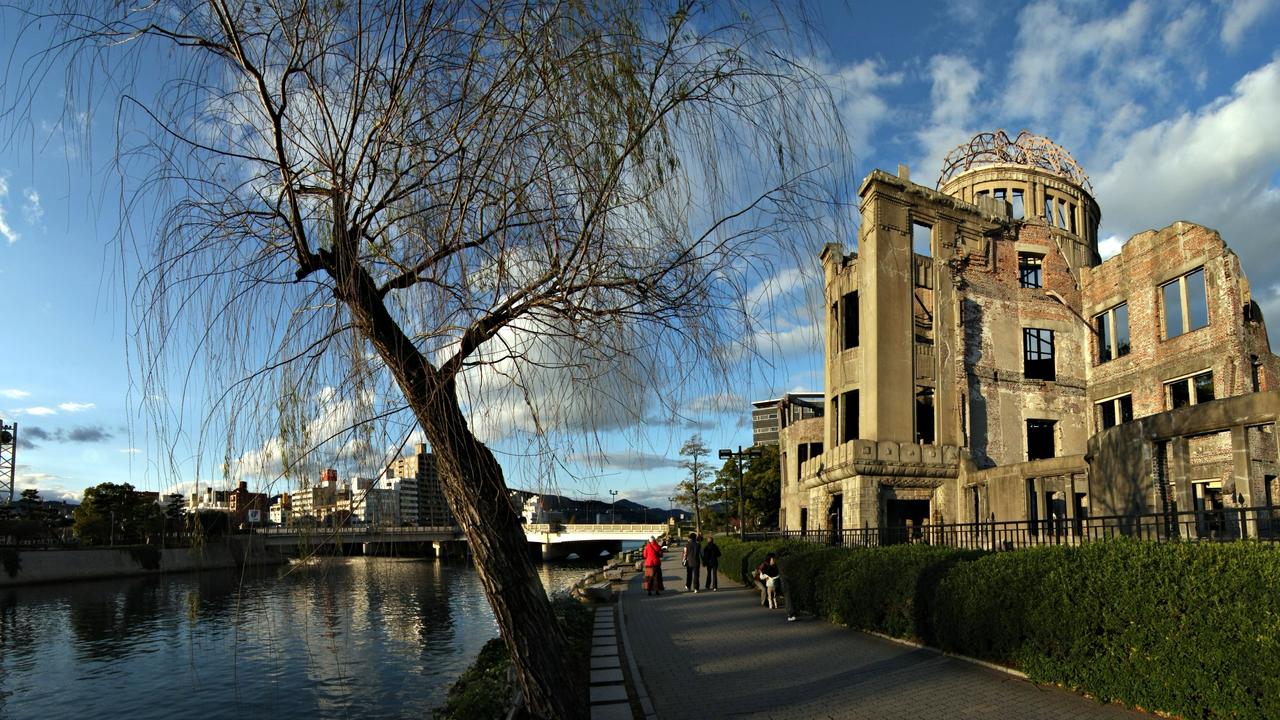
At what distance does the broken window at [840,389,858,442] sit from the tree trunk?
26378 millimetres

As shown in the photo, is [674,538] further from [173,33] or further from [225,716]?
[173,33]

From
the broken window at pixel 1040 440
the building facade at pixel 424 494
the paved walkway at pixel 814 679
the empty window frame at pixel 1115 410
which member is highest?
the empty window frame at pixel 1115 410

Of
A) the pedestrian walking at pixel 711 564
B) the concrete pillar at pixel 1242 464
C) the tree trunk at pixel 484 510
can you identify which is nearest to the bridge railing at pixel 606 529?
the pedestrian walking at pixel 711 564

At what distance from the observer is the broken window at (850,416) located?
103 feet

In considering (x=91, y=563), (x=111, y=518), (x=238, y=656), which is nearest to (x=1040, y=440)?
(x=238, y=656)

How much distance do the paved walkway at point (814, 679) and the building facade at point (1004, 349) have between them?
45.5 ft

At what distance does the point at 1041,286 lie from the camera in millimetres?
33094

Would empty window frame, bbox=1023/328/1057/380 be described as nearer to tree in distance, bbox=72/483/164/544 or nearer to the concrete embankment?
the concrete embankment

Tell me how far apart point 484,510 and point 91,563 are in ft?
202

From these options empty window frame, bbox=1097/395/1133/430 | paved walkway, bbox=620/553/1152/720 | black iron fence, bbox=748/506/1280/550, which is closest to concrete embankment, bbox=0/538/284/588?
paved walkway, bbox=620/553/1152/720

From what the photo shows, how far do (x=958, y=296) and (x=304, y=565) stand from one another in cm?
3070

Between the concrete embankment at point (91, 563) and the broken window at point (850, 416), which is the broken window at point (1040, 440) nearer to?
the broken window at point (850, 416)

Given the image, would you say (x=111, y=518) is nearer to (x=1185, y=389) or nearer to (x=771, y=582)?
(x=771, y=582)

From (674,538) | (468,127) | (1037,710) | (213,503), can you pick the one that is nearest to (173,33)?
(468,127)
